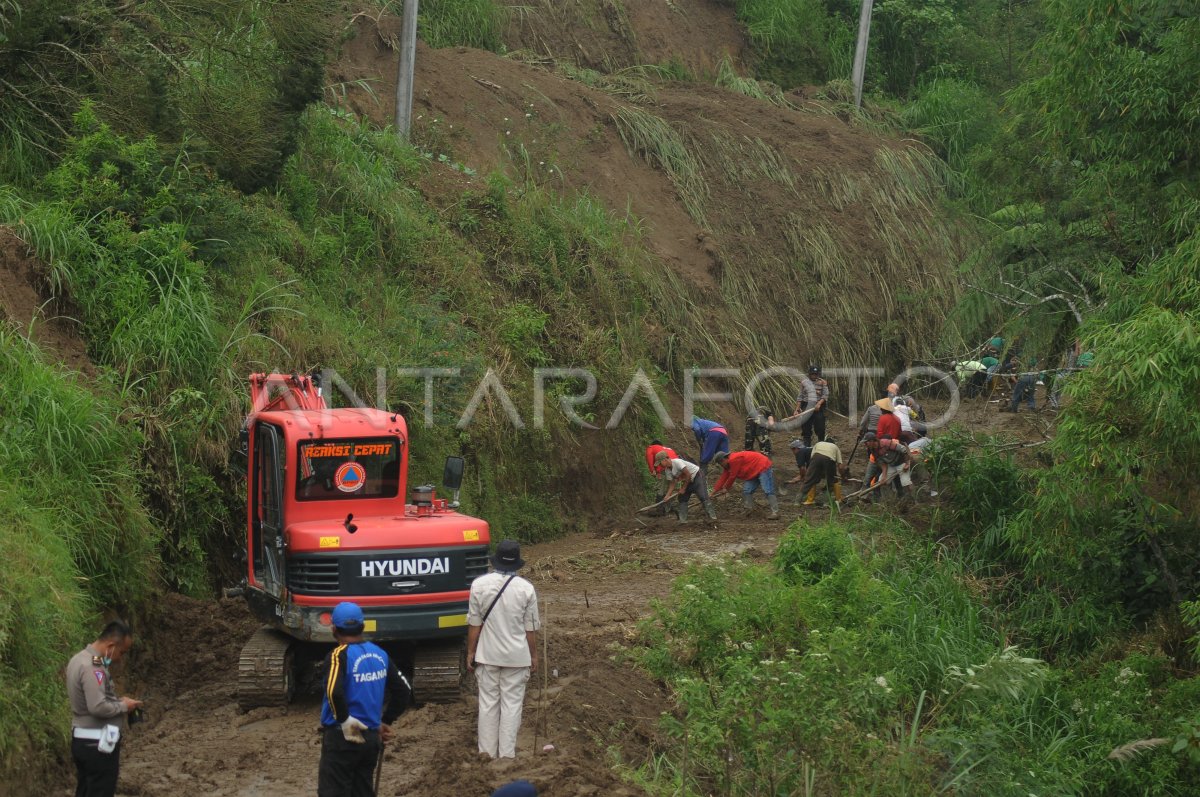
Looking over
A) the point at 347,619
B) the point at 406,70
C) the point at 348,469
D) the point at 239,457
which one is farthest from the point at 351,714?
the point at 406,70

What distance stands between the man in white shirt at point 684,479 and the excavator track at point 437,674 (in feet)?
24.1

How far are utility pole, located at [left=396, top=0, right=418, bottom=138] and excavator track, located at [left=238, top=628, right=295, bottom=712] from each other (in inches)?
483

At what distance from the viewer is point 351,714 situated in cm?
736

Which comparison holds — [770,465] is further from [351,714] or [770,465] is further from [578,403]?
[351,714]

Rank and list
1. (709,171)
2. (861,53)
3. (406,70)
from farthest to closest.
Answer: (861,53), (709,171), (406,70)

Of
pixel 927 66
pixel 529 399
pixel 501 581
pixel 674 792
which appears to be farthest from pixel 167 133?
pixel 927 66

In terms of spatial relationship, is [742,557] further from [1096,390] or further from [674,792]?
[674,792]

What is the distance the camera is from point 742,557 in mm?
15484

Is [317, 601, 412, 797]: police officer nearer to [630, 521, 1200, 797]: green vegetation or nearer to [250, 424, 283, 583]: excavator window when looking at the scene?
[630, 521, 1200, 797]: green vegetation

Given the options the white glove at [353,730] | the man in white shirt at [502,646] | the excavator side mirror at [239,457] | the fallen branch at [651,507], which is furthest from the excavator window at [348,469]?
the fallen branch at [651,507]

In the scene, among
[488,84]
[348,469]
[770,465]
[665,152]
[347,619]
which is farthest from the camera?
[665,152]

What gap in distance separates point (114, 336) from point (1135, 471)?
9753mm

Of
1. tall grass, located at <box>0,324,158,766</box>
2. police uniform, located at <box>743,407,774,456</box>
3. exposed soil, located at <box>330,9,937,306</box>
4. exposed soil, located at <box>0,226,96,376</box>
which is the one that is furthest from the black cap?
exposed soil, located at <box>330,9,937,306</box>

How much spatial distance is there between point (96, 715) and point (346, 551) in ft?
9.41
